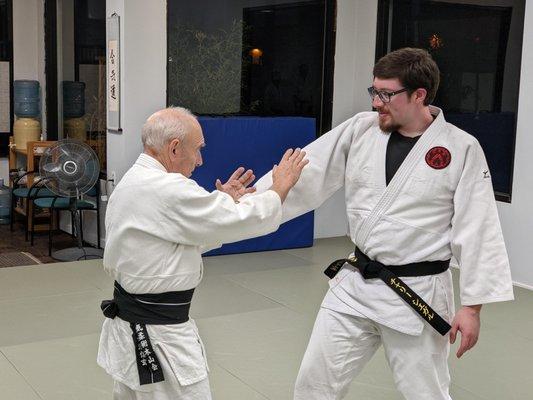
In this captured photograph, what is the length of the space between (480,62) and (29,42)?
192 inches

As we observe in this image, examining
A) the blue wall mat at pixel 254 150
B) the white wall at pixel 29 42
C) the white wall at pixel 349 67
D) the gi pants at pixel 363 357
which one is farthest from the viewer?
the white wall at pixel 29 42

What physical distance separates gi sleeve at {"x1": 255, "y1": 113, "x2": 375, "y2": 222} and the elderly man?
405mm

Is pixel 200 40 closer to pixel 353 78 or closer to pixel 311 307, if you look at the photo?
pixel 353 78

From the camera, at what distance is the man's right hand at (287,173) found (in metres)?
2.54

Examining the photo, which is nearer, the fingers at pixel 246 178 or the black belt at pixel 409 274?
the black belt at pixel 409 274

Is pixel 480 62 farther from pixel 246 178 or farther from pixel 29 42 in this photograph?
pixel 29 42

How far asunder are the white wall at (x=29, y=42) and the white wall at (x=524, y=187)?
5075 millimetres

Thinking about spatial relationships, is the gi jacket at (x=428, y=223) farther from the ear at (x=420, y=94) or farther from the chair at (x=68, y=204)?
the chair at (x=68, y=204)

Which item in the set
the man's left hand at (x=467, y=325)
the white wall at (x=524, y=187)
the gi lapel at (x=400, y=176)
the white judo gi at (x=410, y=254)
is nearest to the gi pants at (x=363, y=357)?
the white judo gi at (x=410, y=254)

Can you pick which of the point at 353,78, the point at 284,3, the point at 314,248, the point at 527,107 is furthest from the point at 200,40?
the point at 527,107

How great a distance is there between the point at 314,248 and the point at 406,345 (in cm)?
471

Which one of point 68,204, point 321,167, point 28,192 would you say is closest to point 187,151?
point 321,167

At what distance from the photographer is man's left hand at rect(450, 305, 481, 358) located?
8.23ft

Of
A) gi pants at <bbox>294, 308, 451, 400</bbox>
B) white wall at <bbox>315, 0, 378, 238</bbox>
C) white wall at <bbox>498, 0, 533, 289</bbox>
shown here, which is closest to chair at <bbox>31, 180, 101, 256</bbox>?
white wall at <bbox>315, 0, 378, 238</bbox>
